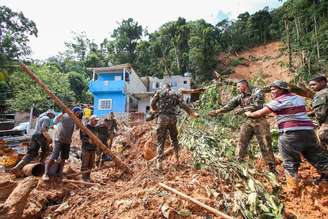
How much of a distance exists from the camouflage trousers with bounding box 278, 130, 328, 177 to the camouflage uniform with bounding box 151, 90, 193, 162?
2.16 meters

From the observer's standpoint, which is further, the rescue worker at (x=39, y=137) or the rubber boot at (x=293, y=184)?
the rescue worker at (x=39, y=137)

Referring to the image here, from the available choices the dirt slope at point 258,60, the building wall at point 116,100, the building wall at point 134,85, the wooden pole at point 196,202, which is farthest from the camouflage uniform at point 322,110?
the dirt slope at point 258,60

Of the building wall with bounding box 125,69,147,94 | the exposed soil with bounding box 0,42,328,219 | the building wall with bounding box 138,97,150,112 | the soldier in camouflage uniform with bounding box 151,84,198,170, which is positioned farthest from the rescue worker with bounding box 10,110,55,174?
the building wall with bounding box 138,97,150,112

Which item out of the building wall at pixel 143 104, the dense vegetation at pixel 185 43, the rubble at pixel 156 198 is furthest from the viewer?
the building wall at pixel 143 104

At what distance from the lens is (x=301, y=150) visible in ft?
11.5

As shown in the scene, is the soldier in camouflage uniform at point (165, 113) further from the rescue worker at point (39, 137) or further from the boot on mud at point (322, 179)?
the rescue worker at point (39, 137)

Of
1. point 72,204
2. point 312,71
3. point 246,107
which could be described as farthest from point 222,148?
point 312,71

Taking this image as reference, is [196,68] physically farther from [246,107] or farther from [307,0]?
[246,107]

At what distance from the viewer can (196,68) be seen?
28.2m

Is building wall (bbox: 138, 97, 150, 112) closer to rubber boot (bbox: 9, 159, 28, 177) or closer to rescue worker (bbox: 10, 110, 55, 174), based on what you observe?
rescue worker (bbox: 10, 110, 55, 174)

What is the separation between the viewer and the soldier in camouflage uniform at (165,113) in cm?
514

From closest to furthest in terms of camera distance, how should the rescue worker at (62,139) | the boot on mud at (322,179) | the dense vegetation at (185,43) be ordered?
the boot on mud at (322,179)
the rescue worker at (62,139)
the dense vegetation at (185,43)

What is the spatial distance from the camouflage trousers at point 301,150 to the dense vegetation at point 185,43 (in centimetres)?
1535

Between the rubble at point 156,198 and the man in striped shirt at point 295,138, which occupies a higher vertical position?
the man in striped shirt at point 295,138
